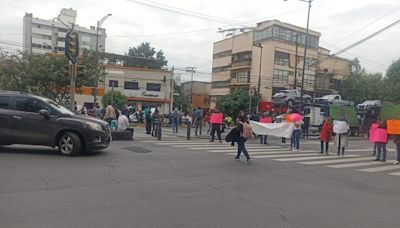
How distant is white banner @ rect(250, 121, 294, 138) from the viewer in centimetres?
1976

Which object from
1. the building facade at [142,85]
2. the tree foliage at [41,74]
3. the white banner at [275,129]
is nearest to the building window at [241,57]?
the building facade at [142,85]

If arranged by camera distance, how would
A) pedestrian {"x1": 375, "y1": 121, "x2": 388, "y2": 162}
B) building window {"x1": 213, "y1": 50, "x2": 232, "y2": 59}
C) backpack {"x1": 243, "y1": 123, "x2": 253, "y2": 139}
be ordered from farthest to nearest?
building window {"x1": 213, "y1": 50, "x2": 232, "y2": 59}, pedestrian {"x1": 375, "y1": 121, "x2": 388, "y2": 162}, backpack {"x1": 243, "y1": 123, "x2": 253, "y2": 139}

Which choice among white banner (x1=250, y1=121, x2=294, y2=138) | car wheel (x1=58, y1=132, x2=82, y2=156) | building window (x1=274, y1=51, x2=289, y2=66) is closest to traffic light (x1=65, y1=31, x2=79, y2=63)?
car wheel (x1=58, y1=132, x2=82, y2=156)

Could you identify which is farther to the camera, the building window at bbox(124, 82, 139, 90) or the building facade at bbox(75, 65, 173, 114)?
the building window at bbox(124, 82, 139, 90)

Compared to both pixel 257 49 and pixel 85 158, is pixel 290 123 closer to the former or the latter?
pixel 85 158

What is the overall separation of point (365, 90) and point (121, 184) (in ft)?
214

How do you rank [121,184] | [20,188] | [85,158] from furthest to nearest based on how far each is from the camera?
1. [85,158]
2. [121,184]
3. [20,188]

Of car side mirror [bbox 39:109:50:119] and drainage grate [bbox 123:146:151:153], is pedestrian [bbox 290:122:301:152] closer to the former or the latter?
drainage grate [bbox 123:146:151:153]

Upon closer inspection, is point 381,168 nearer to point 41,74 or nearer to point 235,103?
point 41,74

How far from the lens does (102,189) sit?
803cm

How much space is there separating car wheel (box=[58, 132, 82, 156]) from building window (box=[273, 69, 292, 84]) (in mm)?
55095

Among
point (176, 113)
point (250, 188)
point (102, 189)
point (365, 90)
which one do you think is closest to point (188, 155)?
point (250, 188)

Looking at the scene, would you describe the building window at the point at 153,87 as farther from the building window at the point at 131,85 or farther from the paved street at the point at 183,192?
the paved street at the point at 183,192

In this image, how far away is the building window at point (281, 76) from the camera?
6531cm
